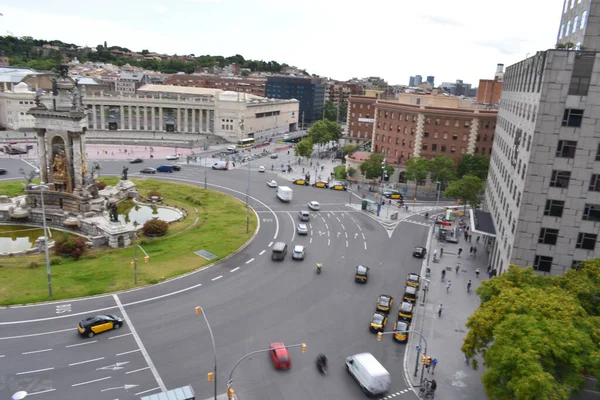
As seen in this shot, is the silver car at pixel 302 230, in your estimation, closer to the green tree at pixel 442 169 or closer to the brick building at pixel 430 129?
the green tree at pixel 442 169

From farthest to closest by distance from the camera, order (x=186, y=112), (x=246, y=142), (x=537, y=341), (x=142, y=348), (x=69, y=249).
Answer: (x=186, y=112) → (x=246, y=142) → (x=69, y=249) → (x=142, y=348) → (x=537, y=341)

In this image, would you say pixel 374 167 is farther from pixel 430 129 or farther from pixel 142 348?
pixel 142 348

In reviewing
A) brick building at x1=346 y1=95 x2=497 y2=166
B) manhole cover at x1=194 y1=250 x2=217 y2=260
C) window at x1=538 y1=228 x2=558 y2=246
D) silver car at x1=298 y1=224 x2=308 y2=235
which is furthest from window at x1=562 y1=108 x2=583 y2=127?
brick building at x1=346 y1=95 x2=497 y2=166

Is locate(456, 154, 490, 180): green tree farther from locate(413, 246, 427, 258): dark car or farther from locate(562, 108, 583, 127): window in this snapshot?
locate(562, 108, 583, 127): window

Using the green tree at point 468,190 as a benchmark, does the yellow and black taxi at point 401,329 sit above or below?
below

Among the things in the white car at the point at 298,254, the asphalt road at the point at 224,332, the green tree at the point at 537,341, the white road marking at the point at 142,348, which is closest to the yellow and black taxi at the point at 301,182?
the asphalt road at the point at 224,332

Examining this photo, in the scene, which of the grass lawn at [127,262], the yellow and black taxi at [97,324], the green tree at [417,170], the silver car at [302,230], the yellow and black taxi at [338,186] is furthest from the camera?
the yellow and black taxi at [338,186]

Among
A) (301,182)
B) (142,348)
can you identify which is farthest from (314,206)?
(142,348)
